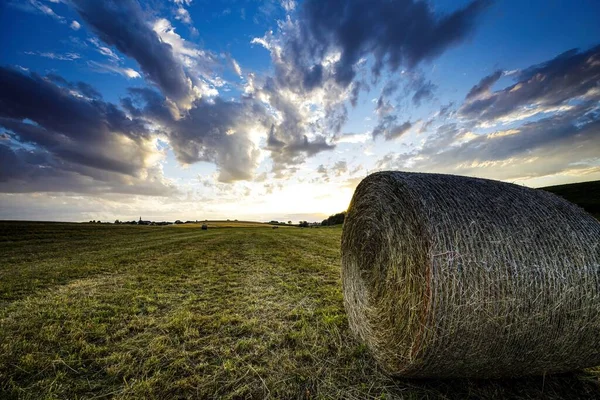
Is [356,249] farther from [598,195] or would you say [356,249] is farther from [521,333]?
[598,195]

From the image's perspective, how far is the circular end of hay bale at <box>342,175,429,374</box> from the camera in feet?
10.0

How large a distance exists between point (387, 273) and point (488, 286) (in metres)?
1.32

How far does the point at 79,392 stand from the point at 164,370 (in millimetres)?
872

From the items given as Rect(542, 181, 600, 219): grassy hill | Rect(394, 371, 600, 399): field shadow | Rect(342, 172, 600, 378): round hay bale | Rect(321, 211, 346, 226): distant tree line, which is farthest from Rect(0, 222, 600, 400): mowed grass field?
Rect(321, 211, 346, 226): distant tree line

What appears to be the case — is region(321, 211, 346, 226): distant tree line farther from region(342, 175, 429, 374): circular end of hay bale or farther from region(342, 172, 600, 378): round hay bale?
region(342, 172, 600, 378): round hay bale

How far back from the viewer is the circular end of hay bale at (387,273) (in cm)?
306

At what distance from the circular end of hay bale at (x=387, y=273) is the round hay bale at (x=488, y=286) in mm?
24

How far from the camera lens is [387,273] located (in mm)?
3826

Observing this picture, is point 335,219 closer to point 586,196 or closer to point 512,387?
point 586,196

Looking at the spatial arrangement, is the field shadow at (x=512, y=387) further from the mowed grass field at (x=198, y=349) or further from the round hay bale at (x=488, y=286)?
the round hay bale at (x=488, y=286)

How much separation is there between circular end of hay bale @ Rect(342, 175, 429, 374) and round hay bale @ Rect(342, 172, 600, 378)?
0.08ft

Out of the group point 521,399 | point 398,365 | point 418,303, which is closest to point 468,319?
point 418,303

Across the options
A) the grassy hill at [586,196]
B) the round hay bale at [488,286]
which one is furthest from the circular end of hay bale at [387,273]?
the grassy hill at [586,196]

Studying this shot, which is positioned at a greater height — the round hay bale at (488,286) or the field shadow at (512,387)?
the round hay bale at (488,286)
